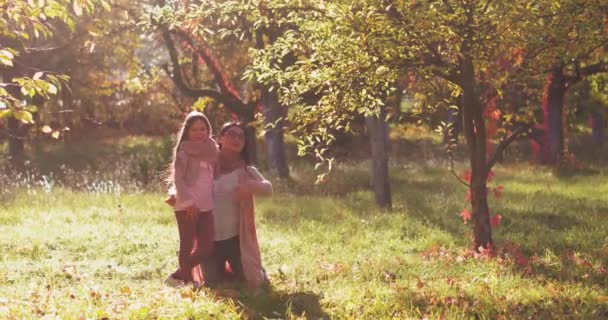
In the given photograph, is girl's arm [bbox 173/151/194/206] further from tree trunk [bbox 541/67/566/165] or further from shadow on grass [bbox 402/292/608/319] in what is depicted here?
tree trunk [bbox 541/67/566/165]

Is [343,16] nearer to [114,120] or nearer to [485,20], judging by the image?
[485,20]

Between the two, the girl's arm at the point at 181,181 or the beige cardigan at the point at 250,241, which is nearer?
the girl's arm at the point at 181,181

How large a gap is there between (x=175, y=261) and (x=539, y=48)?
5.56 meters

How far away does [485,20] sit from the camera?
707 cm

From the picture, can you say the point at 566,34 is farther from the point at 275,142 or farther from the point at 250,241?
the point at 275,142

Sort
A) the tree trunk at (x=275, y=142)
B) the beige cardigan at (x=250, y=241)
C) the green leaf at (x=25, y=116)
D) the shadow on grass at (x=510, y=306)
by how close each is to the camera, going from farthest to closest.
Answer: the tree trunk at (x=275, y=142) < the beige cardigan at (x=250, y=241) < the shadow on grass at (x=510, y=306) < the green leaf at (x=25, y=116)

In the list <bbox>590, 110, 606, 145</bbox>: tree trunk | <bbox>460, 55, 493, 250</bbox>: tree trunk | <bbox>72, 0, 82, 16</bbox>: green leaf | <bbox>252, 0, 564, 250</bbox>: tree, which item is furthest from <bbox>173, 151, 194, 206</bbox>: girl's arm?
<bbox>590, 110, 606, 145</bbox>: tree trunk

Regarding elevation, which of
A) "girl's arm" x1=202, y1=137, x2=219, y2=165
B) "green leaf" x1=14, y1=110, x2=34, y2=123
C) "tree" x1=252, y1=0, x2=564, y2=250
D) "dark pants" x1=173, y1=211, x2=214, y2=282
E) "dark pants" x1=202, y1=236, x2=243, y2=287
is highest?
"tree" x1=252, y1=0, x2=564, y2=250

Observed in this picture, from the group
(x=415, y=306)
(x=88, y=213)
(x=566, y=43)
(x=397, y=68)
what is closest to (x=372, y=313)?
(x=415, y=306)

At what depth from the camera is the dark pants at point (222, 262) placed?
Answer: 22.7 feet

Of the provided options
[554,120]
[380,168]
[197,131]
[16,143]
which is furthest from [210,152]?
[16,143]

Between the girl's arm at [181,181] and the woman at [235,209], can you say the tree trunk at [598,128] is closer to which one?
the woman at [235,209]

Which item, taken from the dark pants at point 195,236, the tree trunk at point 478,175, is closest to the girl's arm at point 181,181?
the dark pants at point 195,236

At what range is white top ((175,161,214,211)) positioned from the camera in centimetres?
657
